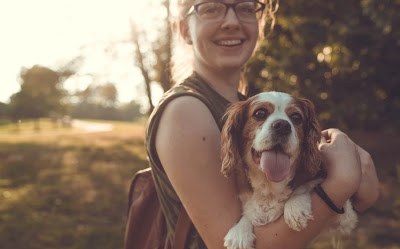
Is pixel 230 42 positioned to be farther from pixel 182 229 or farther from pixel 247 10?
pixel 182 229

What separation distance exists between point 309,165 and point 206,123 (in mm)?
571

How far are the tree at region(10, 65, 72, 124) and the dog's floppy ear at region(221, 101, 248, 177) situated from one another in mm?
14801

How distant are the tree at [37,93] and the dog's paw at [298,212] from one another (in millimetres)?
15210

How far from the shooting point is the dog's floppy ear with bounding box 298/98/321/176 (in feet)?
6.77

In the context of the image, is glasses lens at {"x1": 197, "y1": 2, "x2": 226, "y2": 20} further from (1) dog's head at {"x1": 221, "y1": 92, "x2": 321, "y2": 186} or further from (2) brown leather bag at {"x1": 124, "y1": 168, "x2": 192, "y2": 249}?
(2) brown leather bag at {"x1": 124, "y1": 168, "x2": 192, "y2": 249}

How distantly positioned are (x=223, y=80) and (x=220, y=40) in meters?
0.24

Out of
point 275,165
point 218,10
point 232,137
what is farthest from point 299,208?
point 218,10

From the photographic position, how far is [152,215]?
91.1 inches

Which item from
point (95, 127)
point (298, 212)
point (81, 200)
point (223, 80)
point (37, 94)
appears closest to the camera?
point (298, 212)

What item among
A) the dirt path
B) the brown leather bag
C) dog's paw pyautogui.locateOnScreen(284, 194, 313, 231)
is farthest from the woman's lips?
the dirt path

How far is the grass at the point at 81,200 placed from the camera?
6.75 meters

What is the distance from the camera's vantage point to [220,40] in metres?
2.38

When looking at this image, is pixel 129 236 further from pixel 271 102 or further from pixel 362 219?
pixel 362 219

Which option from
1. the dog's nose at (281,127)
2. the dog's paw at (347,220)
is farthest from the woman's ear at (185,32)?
the dog's paw at (347,220)
